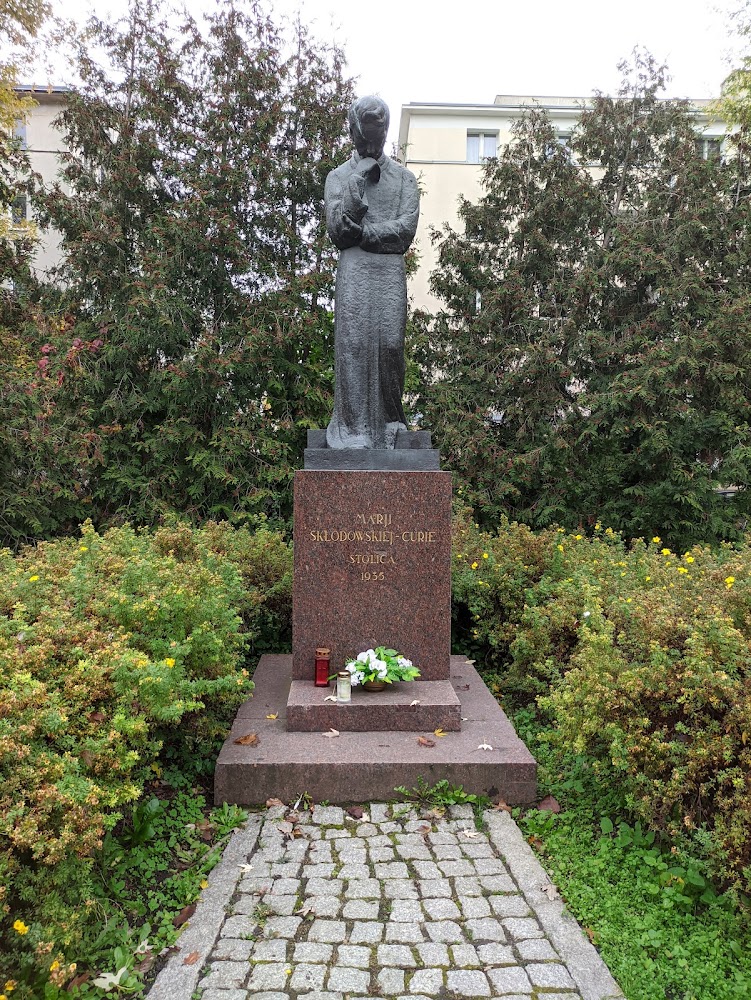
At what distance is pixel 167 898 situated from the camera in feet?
9.06

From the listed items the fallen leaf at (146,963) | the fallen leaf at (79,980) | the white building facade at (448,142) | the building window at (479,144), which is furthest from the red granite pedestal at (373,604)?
the building window at (479,144)

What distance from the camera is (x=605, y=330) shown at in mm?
9898

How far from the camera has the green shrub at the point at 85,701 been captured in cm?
215

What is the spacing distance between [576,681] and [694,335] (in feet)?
23.6

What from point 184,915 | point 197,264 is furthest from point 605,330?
point 184,915

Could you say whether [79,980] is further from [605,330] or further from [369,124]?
[605,330]

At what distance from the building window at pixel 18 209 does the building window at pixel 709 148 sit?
31.7 ft

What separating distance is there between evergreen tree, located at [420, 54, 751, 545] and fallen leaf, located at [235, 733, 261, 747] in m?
5.92

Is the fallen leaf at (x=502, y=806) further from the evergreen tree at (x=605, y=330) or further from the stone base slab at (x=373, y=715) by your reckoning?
the evergreen tree at (x=605, y=330)

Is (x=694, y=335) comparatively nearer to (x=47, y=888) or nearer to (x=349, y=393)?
(x=349, y=393)

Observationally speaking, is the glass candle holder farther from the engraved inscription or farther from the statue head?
the statue head

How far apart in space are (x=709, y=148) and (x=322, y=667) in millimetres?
9947

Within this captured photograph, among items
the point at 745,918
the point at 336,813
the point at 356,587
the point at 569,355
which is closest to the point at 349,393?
the point at 356,587

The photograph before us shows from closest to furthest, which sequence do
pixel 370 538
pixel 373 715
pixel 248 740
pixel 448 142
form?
pixel 248 740, pixel 373 715, pixel 370 538, pixel 448 142
